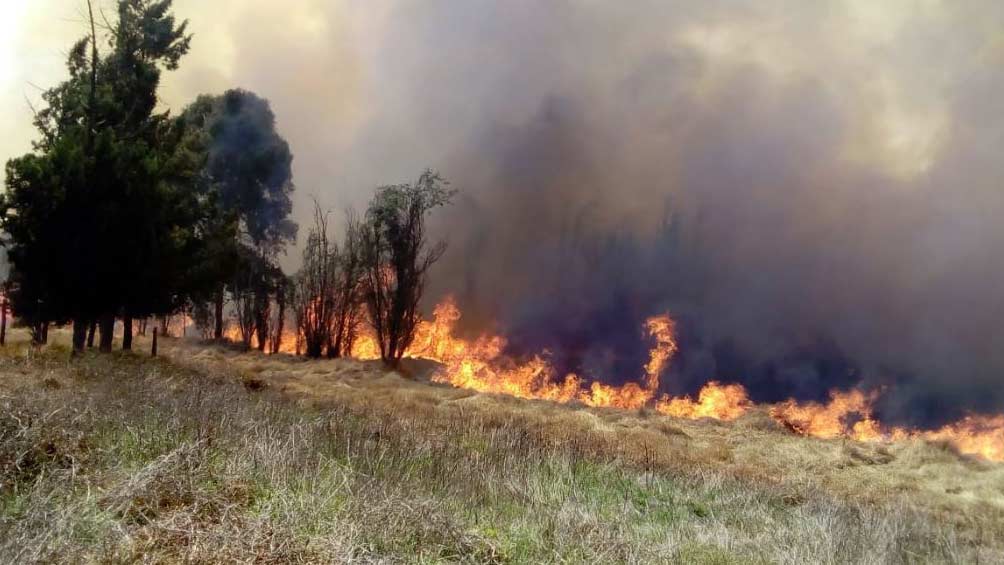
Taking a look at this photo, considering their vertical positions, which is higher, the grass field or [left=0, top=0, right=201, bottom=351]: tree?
[left=0, top=0, right=201, bottom=351]: tree

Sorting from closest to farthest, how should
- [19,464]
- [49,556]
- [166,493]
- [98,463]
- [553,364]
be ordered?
[49,556]
[166,493]
[19,464]
[98,463]
[553,364]

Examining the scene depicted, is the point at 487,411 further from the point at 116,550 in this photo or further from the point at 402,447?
the point at 116,550

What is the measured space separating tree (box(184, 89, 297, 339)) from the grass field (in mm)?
25793

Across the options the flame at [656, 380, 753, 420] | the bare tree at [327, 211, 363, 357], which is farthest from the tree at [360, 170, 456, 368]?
the flame at [656, 380, 753, 420]

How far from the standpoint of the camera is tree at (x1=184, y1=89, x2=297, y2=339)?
3462cm

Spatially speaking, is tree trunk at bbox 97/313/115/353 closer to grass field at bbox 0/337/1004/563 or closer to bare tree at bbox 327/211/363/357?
grass field at bbox 0/337/1004/563

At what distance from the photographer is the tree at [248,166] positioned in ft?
114

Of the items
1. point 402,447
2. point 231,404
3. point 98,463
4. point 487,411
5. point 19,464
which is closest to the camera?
point 19,464

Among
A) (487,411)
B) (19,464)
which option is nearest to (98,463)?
(19,464)

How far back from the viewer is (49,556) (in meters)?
3.55

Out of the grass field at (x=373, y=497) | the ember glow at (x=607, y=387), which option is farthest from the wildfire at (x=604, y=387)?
the grass field at (x=373, y=497)

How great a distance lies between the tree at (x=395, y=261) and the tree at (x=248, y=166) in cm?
733

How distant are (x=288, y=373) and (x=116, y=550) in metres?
19.5

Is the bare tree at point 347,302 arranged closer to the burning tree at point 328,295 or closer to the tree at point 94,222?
the burning tree at point 328,295
